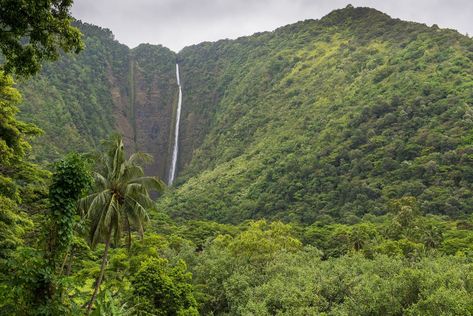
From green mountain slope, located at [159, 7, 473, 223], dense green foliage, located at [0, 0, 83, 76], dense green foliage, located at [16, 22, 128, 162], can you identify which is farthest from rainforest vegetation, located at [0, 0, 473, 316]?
dense green foliage, located at [16, 22, 128, 162]

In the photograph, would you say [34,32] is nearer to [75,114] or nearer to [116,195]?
[116,195]

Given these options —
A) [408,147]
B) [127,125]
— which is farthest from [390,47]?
[127,125]

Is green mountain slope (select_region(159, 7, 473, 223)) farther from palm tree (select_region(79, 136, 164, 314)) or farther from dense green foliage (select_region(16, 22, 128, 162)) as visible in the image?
palm tree (select_region(79, 136, 164, 314))

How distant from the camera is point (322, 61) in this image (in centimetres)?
14862

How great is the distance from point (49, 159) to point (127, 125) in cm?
9493

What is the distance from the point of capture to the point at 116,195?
20625 mm

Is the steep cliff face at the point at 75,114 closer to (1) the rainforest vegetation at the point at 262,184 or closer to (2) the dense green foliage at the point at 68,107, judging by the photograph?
(2) the dense green foliage at the point at 68,107

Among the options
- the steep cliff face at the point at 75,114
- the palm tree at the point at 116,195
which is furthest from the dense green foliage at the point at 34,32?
the steep cliff face at the point at 75,114

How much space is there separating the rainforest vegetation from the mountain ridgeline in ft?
1.56

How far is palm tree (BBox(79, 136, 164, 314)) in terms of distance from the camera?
65.4 ft

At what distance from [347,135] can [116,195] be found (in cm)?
8490

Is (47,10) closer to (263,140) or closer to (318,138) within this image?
(318,138)

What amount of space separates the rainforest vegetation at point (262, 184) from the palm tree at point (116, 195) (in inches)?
2.8

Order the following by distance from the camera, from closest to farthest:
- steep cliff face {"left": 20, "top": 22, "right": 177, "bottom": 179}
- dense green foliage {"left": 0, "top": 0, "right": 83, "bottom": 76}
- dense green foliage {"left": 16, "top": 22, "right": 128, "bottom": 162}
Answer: dense green foliage {"left": 0, "top": 0, "right": 83, "bottom": 76}, dense green foliage {"left": 16, "top": 22, "right": 128, "bottom": 162}, steep cliff face {"left": 20, "top": 22, "right": 177, "bottom": 179}
